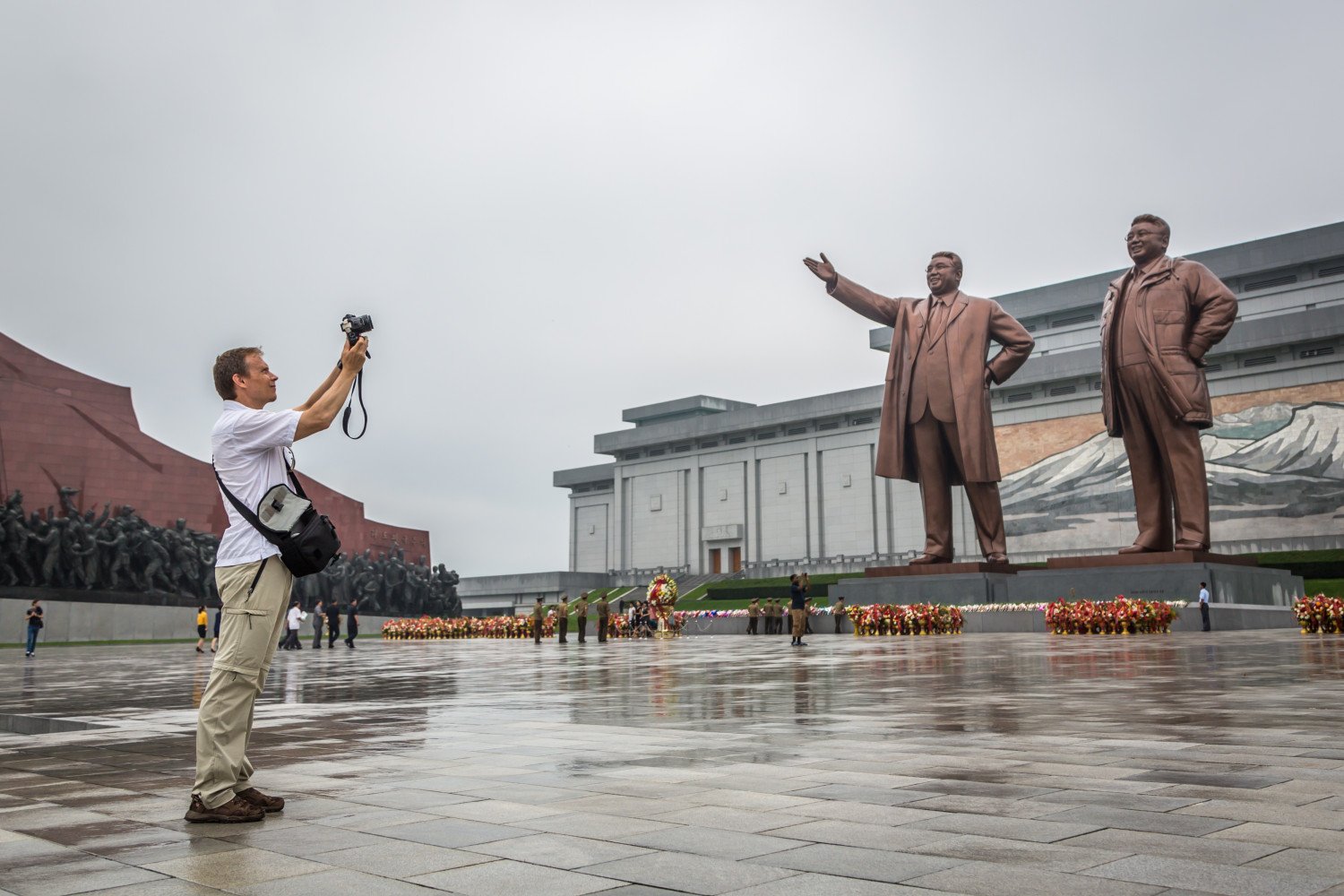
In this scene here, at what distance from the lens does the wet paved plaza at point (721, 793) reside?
2.92 metres

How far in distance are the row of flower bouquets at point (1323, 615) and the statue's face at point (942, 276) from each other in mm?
11820

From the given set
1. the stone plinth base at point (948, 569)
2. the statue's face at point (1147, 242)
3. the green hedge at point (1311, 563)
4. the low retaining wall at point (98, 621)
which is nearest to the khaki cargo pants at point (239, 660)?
the stone plinth base at point (948, 569)

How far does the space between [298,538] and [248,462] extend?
0.43 metres

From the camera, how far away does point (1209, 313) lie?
24.3m

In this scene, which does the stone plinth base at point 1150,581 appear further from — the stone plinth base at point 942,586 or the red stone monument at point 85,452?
the red stone monument at point 85,452

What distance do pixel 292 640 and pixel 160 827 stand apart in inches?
989

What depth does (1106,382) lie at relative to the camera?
84.4ft

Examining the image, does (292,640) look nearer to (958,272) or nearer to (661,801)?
(958,272)

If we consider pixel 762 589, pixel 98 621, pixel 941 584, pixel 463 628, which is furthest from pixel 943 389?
pixel 98 621

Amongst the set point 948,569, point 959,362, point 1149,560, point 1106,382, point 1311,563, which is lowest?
point 948,569

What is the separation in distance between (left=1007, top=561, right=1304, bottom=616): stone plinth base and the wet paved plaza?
15.9 meters

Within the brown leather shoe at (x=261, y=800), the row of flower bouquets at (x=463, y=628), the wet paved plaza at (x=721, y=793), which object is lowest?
the row of flower bouquets at (x=463, y=628)

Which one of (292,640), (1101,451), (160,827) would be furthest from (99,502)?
(1101,451)

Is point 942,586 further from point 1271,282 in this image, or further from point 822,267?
point 1271,282
